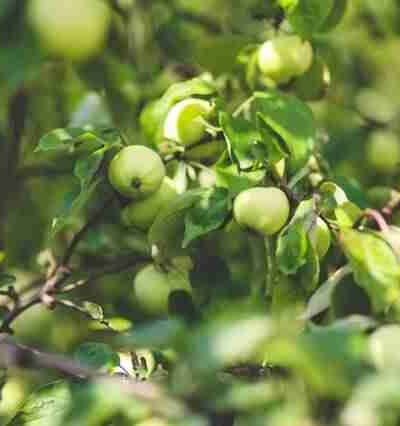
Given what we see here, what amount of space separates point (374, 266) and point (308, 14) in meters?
A: 0.54

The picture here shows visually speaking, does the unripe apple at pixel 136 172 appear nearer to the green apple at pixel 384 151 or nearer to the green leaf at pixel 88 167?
the green leaf at pixel 88 167

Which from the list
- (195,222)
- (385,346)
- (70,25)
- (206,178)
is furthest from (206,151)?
(385,346)

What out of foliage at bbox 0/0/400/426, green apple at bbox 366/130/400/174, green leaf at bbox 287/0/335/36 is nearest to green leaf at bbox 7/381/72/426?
foliage at bbox 0/0/400/426

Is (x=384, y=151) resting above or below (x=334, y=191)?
below

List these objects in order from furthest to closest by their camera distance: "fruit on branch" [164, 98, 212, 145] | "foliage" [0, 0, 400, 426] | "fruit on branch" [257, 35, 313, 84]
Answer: "fruit on branch" [257, 35, 313, 84] < "fruit on branch" [164, 98, 212, 145] < "foliage" [0, 0, 400, 426]

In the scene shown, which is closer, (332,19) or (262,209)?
(262,209)

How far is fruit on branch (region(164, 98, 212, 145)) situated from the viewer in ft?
5.98

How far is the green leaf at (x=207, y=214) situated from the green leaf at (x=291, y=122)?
0.11m

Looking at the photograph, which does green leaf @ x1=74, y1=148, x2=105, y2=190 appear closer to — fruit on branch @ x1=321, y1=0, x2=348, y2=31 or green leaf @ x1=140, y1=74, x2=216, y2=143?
green leaf @ x1=140, y1=74, x2=216, y2=143

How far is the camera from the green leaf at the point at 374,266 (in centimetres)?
143

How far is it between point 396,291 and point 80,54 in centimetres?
89

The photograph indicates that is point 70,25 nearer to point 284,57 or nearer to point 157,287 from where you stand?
point 284,57

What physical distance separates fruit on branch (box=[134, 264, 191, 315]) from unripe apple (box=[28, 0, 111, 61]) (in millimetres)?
444

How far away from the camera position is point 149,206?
1.78 meters
